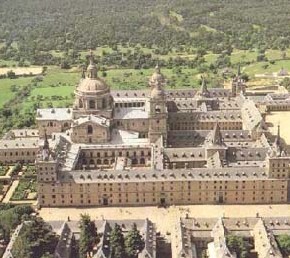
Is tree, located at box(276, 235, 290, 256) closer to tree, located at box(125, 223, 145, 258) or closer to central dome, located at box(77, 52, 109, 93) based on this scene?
tree, located at box(125, 223, 145, 258)

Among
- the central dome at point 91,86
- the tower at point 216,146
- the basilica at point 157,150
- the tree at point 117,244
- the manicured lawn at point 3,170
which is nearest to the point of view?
the tree at point 117,244

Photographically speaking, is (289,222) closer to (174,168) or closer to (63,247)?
(174,168)

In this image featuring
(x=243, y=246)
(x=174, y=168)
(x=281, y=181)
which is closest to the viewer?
(x=243, y=246)

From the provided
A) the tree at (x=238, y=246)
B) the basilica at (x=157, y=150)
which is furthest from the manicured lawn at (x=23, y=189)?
the tree at (x=238, y=246)

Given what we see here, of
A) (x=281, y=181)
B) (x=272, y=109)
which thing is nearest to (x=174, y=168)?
(x=281, y=181)

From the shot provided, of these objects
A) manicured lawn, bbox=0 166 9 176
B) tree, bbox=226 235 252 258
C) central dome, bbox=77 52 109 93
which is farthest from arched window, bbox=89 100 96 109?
tree, bbox=226 235 252 258

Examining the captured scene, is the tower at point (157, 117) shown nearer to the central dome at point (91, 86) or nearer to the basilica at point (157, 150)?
the basilica at point (157, 150)

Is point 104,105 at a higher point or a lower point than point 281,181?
higher
